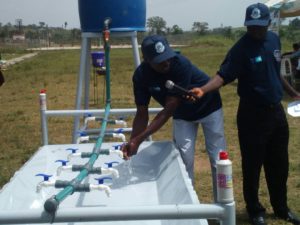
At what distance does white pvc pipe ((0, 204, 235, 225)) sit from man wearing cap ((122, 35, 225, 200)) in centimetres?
153

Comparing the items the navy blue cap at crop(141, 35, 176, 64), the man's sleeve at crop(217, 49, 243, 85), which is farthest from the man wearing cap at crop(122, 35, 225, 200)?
the man's sleeve at crop(217, 49, 243, 85)

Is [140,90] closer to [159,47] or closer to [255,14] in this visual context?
[159,47]

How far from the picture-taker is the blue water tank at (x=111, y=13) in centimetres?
507

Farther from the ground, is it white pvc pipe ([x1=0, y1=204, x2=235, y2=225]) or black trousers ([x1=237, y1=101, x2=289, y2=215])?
white pvc pipe ([x1=0, y1=204, x2=235, y2=225])

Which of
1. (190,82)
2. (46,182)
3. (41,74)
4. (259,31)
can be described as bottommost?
(41,74)

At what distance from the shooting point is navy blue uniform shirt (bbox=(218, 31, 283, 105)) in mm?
3576

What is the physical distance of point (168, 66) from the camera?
3277 millimetres

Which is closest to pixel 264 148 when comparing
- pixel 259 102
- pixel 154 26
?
pixel 259 102

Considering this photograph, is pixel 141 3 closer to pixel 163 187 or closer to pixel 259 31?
Answer: pixel 259 31

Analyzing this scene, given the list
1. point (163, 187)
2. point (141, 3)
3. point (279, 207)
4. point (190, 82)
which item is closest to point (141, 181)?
point (163, 187)

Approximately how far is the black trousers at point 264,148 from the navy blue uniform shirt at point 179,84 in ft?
0.93

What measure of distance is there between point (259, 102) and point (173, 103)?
30.8 inches

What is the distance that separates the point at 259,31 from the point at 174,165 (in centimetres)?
113

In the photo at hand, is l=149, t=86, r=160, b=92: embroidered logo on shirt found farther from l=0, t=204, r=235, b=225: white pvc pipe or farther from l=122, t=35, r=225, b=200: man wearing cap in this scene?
l=0, t=204, r=235, b=225: white pvc pipe
